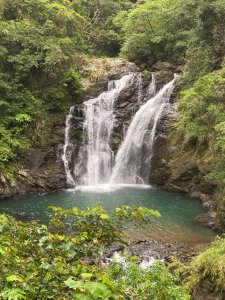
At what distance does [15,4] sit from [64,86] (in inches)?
294

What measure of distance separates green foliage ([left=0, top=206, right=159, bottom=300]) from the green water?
1009 centimetres

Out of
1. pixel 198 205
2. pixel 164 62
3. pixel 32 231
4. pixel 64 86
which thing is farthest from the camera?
pixel 164 62

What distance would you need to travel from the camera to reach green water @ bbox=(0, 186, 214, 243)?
14898mm

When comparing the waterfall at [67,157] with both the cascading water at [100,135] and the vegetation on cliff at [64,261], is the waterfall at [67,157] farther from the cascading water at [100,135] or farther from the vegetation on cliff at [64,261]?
the vegetation on cliff at [64,261]

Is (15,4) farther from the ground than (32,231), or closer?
farther from the ground

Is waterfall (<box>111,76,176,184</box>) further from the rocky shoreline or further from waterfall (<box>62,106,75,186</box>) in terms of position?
waterfall (<box>62,106,75,186</box>)

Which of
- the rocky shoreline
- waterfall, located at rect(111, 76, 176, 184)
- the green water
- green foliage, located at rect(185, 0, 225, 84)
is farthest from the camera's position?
waterfall, located at rect(111, 76, 176, 184)

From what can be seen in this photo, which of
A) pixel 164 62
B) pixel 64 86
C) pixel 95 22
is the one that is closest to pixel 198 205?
pixel 64 86

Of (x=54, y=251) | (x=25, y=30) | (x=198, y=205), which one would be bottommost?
(x=198, y=205)

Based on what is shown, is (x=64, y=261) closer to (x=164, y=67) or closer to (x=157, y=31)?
(x=164, y=67)

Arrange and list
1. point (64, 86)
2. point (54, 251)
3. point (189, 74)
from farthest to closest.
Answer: point (64, 86)
point (189, 74)
point (54, 251)

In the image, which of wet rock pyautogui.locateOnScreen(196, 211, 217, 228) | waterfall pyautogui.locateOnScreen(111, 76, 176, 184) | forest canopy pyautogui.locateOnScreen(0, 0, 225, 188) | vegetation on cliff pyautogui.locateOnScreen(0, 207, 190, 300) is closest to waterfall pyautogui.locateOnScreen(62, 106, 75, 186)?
forest canopy pyautogui.locateOnScreen(0, 0, 225, 188)

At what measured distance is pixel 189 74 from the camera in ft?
82.5

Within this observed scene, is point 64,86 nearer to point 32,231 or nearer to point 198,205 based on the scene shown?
point 198,205
